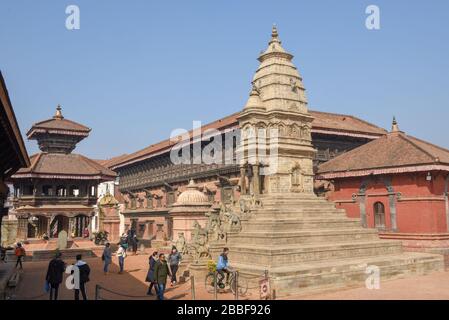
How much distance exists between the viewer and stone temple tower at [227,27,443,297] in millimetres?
15734

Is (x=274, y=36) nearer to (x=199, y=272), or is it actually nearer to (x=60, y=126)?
(x=199, y=272)

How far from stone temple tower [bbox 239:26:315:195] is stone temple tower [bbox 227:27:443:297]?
0.05 metres

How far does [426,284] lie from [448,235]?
7049 millimetres

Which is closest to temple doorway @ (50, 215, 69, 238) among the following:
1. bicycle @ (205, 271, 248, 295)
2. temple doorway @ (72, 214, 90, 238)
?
temple doorway @ (72, 214, 90, 238)

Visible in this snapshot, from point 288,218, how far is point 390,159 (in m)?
9.46

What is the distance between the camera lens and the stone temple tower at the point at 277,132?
21.6m

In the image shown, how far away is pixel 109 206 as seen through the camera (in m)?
36.9

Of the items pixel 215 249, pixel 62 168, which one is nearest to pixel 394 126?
pixel 215 249

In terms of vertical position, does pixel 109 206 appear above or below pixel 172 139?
below

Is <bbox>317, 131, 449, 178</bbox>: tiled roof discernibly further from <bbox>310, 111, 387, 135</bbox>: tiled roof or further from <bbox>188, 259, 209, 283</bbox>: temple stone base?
<bbox>188, 259, 209, 283</bbox>: temple stone base

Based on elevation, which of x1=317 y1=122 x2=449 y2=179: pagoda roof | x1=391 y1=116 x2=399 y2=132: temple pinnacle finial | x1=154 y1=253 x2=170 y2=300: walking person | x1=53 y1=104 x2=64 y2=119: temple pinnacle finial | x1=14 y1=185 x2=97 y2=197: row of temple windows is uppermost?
x1=53 y1=104 x2=64 y2=119: temple pinnacle finial
